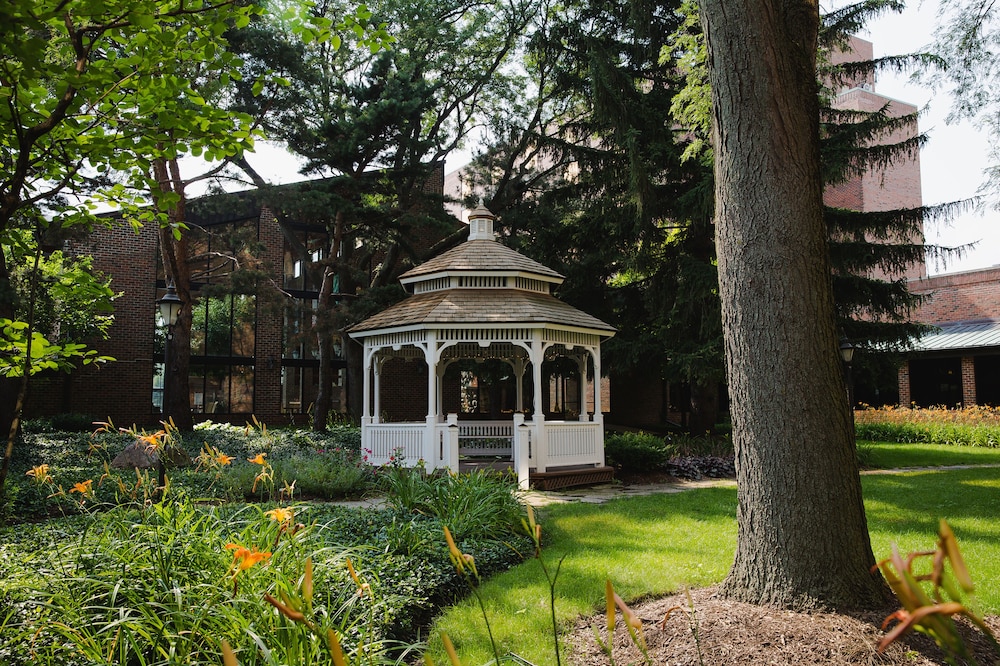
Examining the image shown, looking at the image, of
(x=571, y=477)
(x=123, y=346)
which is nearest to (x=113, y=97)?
(x=571, y=477)

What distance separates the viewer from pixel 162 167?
60.6 ft

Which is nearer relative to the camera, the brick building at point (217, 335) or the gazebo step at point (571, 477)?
the gazebo step at point (571, 477)

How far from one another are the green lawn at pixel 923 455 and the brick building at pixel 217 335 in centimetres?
1454

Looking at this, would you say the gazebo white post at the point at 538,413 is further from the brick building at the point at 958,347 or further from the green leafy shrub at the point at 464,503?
the brick building at the point at 958,347

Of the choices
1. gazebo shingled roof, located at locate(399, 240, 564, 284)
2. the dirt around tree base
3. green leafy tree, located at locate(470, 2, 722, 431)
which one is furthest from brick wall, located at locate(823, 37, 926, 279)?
the dirt around tree base

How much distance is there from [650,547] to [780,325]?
11.2 feet

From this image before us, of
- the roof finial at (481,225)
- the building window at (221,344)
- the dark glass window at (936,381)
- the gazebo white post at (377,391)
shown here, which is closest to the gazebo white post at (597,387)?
the roof finial at (481,225)

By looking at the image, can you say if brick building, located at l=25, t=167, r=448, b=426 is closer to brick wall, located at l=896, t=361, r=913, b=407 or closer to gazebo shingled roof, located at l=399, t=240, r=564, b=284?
gazebo shingled roof, located at l=399, t=240, r=564, b=284

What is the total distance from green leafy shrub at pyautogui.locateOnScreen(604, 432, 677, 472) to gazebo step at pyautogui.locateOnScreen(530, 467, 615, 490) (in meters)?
0.80

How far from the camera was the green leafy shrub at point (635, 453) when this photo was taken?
48.3 ft

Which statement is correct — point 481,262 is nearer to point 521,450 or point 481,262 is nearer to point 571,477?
point 521,450

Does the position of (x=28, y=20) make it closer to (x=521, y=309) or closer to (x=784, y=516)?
(x=784, y=516)

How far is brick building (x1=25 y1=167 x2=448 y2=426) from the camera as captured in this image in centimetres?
2131

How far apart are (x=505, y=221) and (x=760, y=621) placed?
18620mm
